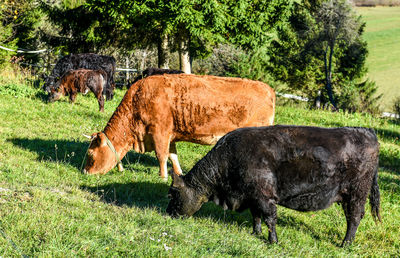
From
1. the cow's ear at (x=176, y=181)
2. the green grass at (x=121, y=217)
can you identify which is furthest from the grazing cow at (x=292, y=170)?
the green grass at (x=121, y=217)

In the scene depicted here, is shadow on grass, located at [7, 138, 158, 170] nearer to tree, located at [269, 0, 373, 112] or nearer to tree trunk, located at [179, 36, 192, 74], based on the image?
tree trunk, located at [179, 36, 192, 74]

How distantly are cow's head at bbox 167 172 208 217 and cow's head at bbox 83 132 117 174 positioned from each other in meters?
2.47

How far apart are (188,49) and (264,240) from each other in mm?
17636

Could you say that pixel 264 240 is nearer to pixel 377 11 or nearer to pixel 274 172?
pixel 274 172

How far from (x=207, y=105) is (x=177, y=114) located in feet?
2.00

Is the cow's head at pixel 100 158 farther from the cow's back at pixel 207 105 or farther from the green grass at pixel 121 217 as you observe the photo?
the cow's back at pixel 207 105

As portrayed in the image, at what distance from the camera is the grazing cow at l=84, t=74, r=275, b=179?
8.21 meters

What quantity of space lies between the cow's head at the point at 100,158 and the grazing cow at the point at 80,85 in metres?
7.00

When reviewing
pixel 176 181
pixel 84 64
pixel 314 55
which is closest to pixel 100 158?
pixel 176 181

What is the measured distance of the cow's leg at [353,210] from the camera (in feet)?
19.2

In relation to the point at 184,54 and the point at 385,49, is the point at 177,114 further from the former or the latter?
the point at 385,49

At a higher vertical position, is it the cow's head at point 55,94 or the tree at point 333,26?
the tree at point 333,26

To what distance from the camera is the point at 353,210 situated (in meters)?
5.90

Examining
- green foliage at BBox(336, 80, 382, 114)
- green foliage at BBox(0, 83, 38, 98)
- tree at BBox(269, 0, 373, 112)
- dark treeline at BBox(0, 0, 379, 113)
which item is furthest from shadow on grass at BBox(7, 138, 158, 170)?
tree at BBox(269, 0, 373, 112)
